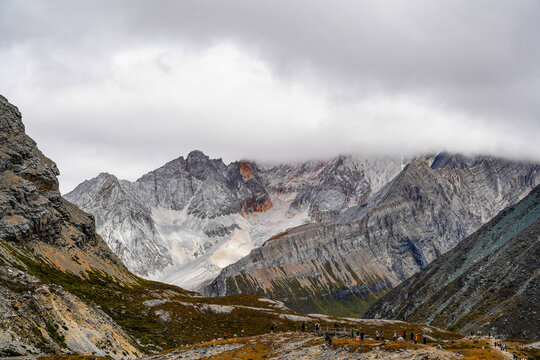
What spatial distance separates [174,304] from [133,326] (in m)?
37.6

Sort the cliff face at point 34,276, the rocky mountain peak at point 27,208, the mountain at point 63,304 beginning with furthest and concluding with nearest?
the rocky mountain peak at point 27,208, the mountain at point 63,304, the cliff face at point 34,276

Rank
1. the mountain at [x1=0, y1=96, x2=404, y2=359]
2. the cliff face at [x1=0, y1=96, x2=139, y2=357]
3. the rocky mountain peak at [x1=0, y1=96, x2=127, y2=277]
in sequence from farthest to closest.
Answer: the rocky mountain peak at [x1=0, y1=96, x2=127, y2=277] → the mountain at [x1=0, y1=96, x2=404, y2=359] → the cliff face at [x1=0, y1=96, x2=139, y2=357]

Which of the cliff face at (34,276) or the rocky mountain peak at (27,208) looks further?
the rocky mountain peak at (27,208)

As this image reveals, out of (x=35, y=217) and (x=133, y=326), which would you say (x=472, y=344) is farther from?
(x=35, y=217)

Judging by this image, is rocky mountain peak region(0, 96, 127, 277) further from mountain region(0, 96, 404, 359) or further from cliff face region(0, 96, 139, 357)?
mountain region(0, 96, 404, 359)

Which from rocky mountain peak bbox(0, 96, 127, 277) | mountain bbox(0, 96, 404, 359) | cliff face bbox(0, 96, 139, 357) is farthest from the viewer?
rocky mountain peak bbox(0, 96, 127, 277)

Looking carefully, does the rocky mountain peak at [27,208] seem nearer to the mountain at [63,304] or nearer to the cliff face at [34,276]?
the cliff face at [34,276]

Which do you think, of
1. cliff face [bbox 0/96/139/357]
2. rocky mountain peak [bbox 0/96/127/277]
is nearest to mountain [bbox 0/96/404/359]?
cliff face [bbox 0/96/139/357]

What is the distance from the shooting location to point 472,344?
68375mm

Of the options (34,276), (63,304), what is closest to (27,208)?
(34,276)


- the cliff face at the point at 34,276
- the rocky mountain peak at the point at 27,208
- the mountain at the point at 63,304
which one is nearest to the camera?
the cliff face at the point at 34,276

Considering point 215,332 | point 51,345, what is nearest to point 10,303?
point 51,345

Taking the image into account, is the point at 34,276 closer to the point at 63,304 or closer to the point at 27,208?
the point at 63,304

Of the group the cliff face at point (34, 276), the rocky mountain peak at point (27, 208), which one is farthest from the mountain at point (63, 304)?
the rocky mountain peak at point (27, 208)
